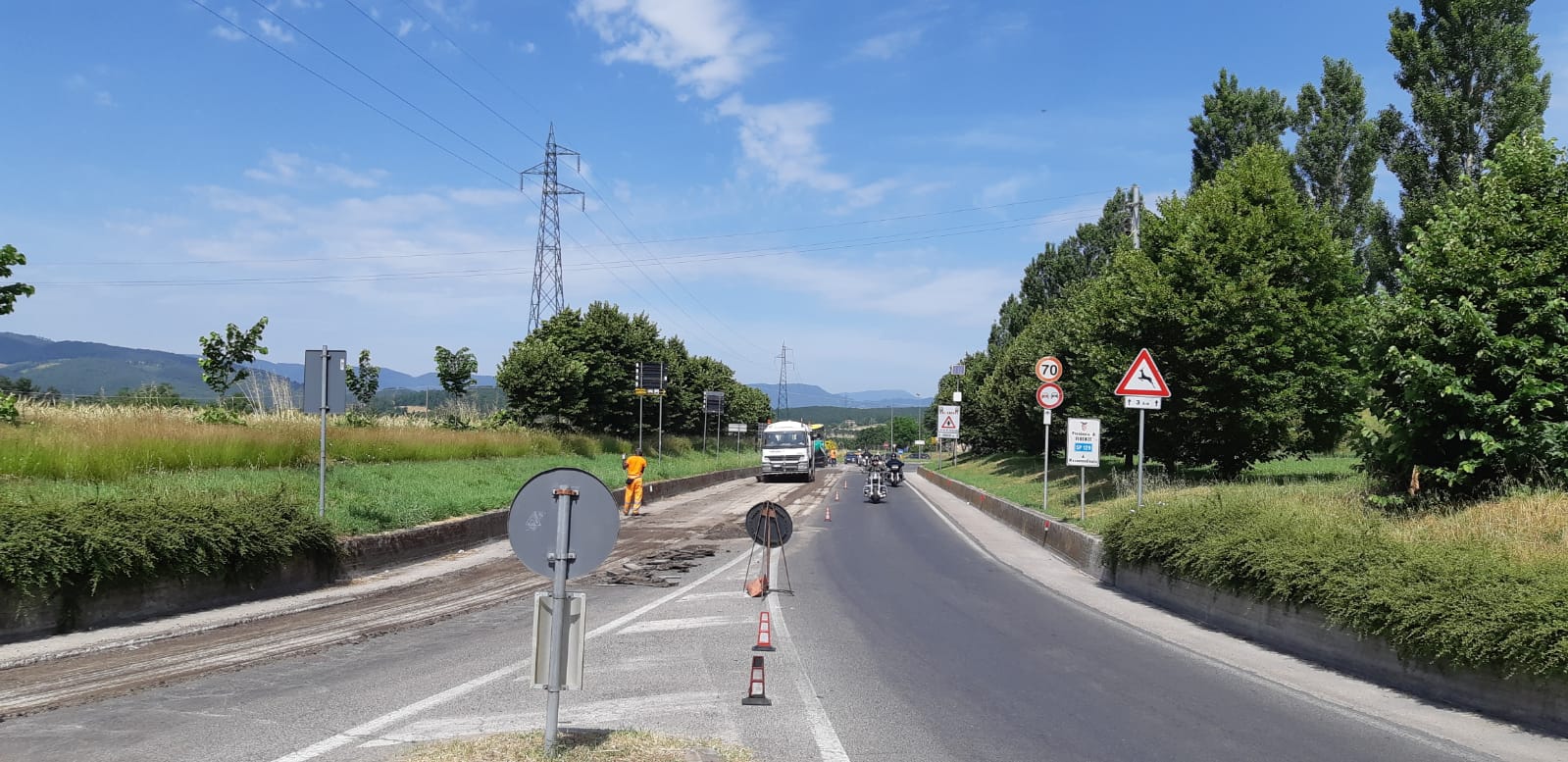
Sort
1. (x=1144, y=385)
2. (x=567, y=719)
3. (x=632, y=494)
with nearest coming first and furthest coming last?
1. (x=567, y=719)
2. (x=1144, y=385)
3. (x=632, y=494)

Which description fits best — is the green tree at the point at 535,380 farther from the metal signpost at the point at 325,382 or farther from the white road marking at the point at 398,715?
the white road marking at the point at 398,715

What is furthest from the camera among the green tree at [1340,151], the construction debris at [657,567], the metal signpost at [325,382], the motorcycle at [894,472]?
the motorcycle at [894,472]

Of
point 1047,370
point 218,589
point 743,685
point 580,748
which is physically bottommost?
point 218,589

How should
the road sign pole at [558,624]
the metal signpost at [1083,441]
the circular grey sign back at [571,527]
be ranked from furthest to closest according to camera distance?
Answer: the metal signpost at [1083,441], the circular grey sign back at [571,527], the road sign pole at [558,624]

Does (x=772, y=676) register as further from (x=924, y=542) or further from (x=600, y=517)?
(x=924, y=542)

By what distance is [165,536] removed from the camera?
1009cm

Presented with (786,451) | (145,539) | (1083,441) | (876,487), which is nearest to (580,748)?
(145,539)

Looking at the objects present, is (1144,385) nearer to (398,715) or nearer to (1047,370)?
(1047,370)

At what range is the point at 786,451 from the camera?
52.3 meters

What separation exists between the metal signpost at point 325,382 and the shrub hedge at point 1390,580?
38.1 ft

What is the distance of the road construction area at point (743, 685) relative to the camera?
5.90m

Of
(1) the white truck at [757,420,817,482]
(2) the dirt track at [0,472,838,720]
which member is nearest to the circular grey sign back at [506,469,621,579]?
(2) the dirt track at [0,472,838,720]

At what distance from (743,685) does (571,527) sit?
287 cm

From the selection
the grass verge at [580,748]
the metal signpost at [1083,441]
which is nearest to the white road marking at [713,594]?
the grass verge at [580,748]
